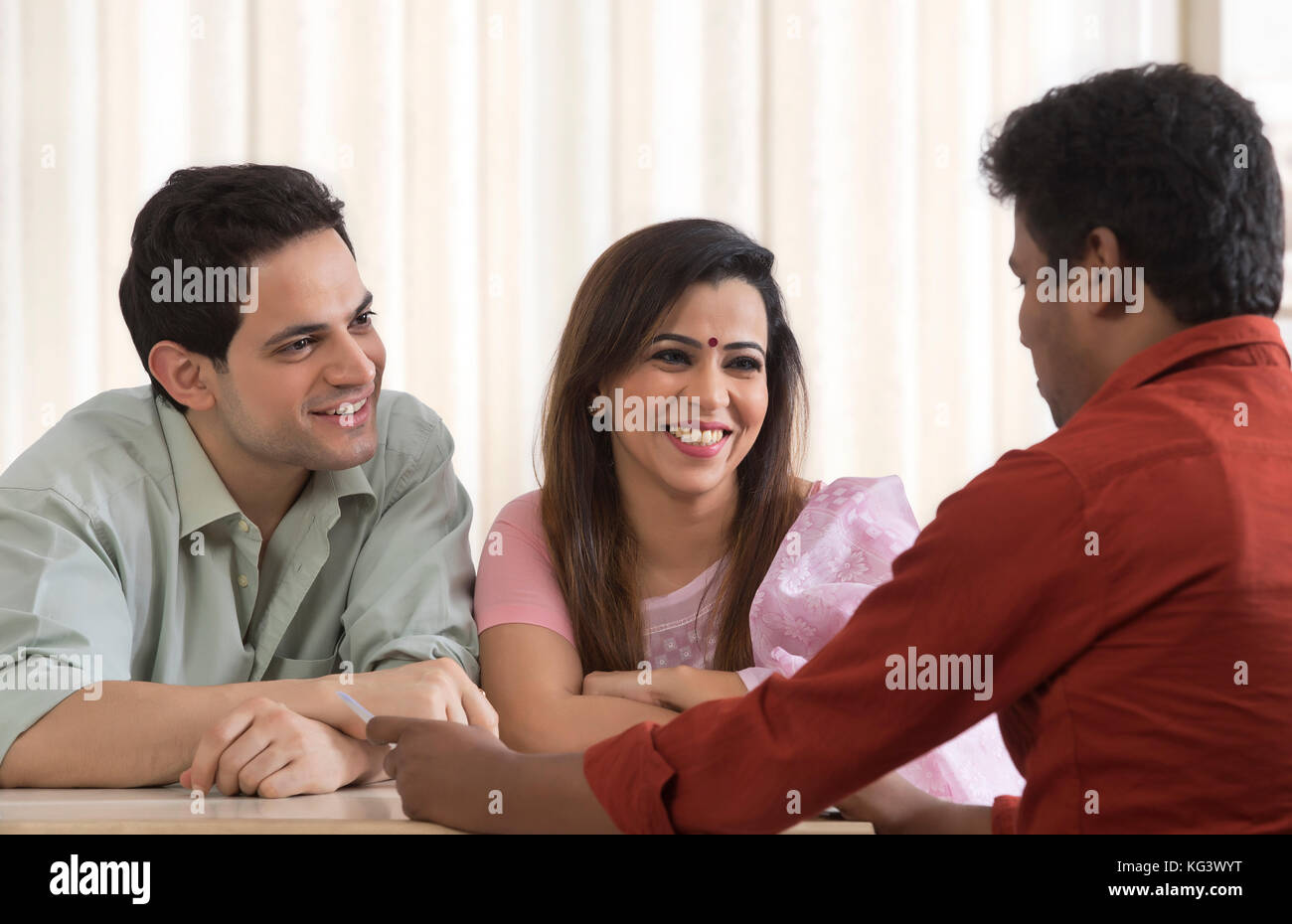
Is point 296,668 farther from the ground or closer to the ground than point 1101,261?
closer to the ground

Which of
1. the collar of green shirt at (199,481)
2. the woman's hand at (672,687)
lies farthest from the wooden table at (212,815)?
the collar of green shirt at (199,481)

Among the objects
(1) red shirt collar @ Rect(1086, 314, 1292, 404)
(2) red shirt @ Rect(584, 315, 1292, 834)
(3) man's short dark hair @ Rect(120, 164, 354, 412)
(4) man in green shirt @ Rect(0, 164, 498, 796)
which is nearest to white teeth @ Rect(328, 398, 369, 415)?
(4) man in green shirt @ Rect(0, 164, 498, 796)

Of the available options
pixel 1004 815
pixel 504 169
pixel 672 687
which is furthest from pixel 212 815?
pixel 504 169

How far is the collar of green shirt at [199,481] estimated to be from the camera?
138 centimetres

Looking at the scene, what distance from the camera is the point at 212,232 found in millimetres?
1435

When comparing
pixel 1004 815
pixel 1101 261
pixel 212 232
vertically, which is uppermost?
pixel 212 232

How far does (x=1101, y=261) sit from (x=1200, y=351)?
0.08m

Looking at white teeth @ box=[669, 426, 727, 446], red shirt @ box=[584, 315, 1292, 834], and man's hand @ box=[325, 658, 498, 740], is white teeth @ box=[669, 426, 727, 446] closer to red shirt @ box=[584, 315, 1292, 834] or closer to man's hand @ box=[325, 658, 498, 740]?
man's hand @ box=[325, 658, 498, 740]

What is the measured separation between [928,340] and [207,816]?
1937 millimetres

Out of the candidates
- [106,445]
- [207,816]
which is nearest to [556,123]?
[106,445]

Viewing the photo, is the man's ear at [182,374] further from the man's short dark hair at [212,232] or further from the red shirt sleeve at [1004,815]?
the red shirt sleeve at [1004,815]

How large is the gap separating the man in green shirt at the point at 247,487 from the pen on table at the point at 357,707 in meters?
0.06

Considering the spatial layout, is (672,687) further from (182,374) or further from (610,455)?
(182,374)

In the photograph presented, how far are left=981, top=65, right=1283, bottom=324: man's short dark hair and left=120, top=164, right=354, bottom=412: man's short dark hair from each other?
97cm
